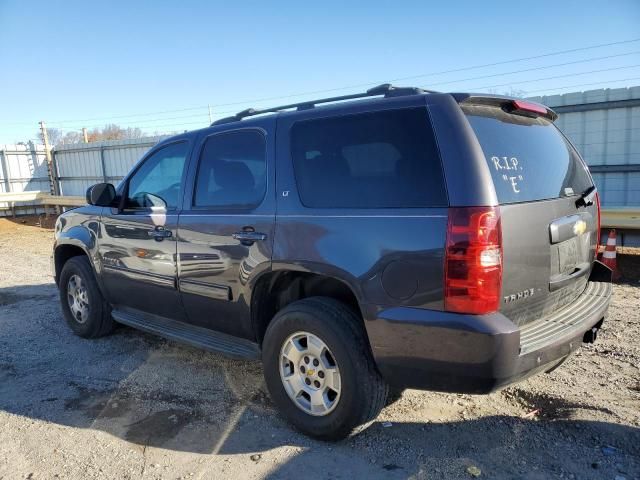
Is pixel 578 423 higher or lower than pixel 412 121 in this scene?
lower

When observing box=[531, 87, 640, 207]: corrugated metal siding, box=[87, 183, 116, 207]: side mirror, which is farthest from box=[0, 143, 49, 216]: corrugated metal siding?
box=[531, 87, 640, 207]: corrugated metal siding

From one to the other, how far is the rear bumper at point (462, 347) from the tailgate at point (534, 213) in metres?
0.14

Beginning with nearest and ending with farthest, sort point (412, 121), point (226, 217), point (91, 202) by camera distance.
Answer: point (412, 121), point (226, 217), point (91, 202)

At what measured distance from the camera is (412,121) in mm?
2770

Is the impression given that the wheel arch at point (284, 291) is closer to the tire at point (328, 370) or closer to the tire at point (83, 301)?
the tire at point (328, 370)

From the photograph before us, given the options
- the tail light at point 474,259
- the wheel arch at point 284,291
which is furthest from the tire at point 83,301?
the tail light at point 474,259

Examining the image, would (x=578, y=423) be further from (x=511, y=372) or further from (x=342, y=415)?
(x=342, y=415)

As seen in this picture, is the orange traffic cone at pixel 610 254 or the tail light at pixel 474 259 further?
the orange traffic cone at pixel 610 254

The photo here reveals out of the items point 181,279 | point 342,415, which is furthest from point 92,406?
point 342,415

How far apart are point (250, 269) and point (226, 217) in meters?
0.45

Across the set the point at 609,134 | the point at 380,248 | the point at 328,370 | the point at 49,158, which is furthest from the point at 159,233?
the point at 49,158

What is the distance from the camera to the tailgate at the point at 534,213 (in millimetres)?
2598

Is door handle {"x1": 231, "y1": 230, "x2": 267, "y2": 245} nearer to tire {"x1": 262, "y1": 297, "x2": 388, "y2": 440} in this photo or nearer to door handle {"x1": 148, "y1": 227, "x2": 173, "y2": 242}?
tire {"x1": 262, "y1": 297, "x2": 388, "y2": 440}

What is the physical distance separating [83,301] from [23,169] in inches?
677
